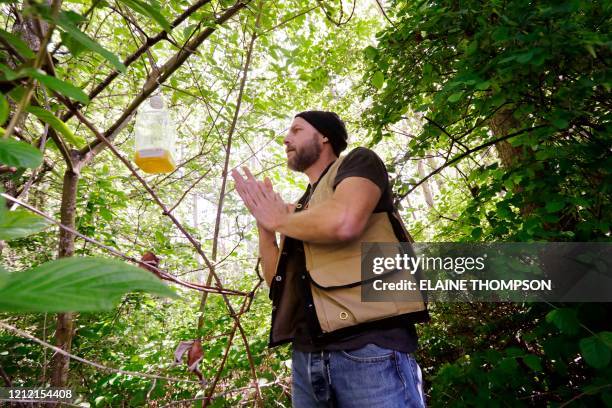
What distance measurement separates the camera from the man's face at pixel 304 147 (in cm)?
218

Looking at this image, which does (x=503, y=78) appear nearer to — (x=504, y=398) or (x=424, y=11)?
(x=424, y=11)

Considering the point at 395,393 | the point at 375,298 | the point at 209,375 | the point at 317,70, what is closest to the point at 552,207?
the point at 375,298

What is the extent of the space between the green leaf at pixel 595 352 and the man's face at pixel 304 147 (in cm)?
156

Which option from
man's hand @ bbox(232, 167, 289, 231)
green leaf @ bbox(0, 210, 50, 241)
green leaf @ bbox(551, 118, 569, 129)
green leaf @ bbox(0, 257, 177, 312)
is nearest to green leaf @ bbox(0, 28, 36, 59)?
green leaf @ bbox(0, 210, 50, 241)

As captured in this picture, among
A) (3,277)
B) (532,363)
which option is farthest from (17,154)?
(532,363)

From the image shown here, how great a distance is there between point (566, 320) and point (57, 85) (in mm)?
1907

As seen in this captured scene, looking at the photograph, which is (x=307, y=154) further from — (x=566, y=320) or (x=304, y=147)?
(x=566, y=320)

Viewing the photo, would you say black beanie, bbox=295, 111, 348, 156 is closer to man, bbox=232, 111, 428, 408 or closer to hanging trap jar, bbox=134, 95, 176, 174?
man, bbox=232, 111, 428, 408

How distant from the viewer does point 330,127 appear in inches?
86.6

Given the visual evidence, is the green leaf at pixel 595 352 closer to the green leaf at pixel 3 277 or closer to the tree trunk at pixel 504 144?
the green leaf at pixel 3 277

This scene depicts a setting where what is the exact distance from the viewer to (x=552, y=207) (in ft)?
5.16

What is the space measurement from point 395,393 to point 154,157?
1.39 m

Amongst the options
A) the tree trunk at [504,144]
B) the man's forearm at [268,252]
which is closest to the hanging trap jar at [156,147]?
the man's forearm at [268,252]

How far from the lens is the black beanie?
220 cm
